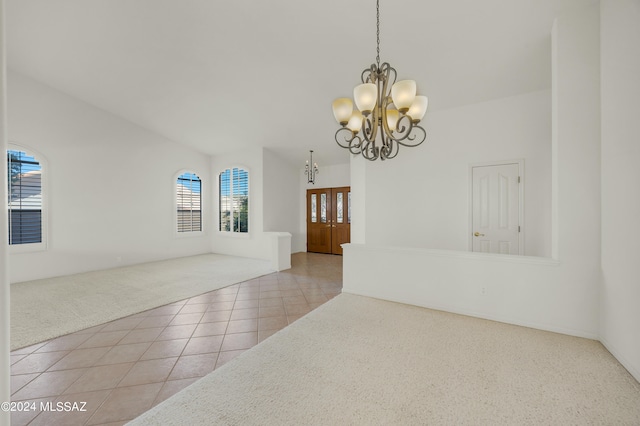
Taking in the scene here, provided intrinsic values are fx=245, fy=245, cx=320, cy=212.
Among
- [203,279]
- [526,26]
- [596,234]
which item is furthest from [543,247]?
[203,279]

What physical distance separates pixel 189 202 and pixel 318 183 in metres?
3.81

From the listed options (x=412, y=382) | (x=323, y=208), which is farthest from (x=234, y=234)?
(x=412, y=382)

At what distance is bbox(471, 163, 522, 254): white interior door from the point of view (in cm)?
372

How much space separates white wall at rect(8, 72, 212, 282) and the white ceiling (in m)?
0.54

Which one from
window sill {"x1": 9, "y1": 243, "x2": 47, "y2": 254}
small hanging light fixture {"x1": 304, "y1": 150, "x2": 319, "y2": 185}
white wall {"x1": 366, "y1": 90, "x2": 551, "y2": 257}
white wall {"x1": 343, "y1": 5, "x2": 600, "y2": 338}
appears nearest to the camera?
white wall {"x1": 343, "y1": 5, "x2": 600, "y2": 338}

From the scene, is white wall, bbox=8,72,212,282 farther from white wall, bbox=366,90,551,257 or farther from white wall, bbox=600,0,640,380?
white wall, bbox=600,0,640,380

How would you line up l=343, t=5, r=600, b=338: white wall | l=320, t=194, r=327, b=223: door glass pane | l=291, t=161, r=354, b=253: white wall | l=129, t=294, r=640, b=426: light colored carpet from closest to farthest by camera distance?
1. l=129, t=294, r=640, b=426: light colored carpet
2. l=343, t=5, r=600, b=338: white wall
3. l=291, t=161, r=354, b=253: white wall
4. l=320, t=194, r=327, b=223: door glass pane

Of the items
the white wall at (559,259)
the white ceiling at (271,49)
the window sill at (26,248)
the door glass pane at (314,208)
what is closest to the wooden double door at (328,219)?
the door glass pane at (314,208)

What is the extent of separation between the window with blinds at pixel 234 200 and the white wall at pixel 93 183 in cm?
121

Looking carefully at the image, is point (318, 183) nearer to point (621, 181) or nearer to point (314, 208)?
point (314, 208)

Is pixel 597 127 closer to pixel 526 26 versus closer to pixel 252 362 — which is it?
pixel 526 26

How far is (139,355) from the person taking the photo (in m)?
2.25

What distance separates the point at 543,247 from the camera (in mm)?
3463

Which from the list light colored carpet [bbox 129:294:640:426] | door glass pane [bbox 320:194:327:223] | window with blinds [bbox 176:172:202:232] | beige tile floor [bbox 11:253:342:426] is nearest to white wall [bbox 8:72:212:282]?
window with blinds [bbox 176:172:202:232]
